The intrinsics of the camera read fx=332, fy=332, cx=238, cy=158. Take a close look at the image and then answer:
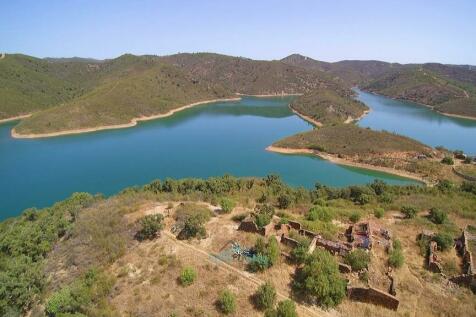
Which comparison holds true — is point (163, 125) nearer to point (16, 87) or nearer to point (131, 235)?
point (16, 87)

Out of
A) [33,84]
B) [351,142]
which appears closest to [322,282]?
[351,142]

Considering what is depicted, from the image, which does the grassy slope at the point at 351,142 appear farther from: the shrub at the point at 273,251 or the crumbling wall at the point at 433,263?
the shrub at the point at 273,251

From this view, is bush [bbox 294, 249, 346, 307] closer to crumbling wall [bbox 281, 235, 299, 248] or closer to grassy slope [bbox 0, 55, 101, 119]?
crumbling wall [bbox 281, 235, 299, 248]

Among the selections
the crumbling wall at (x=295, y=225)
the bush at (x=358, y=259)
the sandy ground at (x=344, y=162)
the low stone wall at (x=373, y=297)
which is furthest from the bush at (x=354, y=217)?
the sandy ground at (x=344, y=162)

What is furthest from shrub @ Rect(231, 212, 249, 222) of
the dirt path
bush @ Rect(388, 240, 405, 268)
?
bush @ Rect(388, 240, 405, 268)

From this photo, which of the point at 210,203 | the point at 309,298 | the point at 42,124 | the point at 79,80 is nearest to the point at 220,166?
the point at 210,203

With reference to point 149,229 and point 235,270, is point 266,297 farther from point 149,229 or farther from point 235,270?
point 149,229
